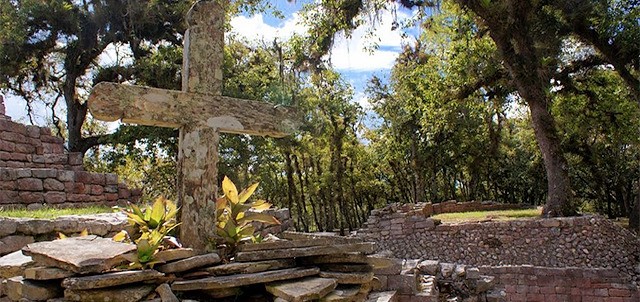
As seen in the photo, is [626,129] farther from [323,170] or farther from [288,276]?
[288,276]

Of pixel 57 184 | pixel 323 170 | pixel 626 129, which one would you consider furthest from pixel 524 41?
pixel 323 170

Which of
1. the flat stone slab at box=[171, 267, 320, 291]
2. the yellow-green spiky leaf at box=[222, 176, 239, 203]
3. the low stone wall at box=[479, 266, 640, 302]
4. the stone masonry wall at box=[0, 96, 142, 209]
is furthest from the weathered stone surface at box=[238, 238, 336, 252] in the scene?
the low stone wall at box=[479, 266, 640, 302]

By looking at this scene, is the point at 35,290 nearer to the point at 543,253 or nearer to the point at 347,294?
the point at 347,294

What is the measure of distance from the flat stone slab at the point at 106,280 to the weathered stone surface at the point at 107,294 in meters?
0.04

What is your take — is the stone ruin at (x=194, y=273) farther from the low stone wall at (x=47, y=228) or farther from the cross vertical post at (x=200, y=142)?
the low stone wall at (x=47, y=228)

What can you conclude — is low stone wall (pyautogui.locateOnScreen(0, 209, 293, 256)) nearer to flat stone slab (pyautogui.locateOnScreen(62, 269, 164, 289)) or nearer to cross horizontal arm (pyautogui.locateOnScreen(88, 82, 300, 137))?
cross horizontal arm (pyautogui.locateOnScreen(88, 82, 300, 137))

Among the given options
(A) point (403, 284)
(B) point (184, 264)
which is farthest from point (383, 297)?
(B) point (184, 264)

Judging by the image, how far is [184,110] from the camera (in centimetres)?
433

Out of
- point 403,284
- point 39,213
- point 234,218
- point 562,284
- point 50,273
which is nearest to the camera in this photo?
point 50,273

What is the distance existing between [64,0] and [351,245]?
17099mm

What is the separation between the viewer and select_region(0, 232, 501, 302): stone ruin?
11.0 ft

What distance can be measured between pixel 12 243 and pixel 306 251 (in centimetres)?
404

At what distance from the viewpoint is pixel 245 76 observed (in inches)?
766

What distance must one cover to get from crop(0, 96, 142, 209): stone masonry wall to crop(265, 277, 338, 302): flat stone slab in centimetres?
745
